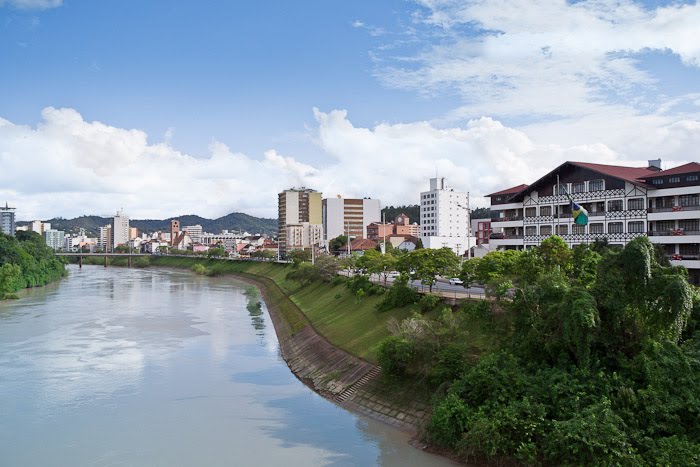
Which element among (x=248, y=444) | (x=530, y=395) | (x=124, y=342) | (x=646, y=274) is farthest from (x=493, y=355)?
(x=124, y=342)

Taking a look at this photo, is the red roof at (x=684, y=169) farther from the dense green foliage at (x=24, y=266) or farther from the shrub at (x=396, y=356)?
the dense green foliage at (x=24, y=266)

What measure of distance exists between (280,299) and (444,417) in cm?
5283

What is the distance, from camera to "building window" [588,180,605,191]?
45.0m

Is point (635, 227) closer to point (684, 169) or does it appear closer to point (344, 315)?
point (684, 169)

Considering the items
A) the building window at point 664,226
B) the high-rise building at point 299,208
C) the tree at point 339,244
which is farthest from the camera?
the high-rise building at point 299,208

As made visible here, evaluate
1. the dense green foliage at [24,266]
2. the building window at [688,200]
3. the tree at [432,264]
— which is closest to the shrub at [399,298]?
the tree at [432,264]

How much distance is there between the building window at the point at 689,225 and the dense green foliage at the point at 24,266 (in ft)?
260

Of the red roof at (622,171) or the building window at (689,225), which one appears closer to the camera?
the building window at (689,225)

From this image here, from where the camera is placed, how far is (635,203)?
140ft

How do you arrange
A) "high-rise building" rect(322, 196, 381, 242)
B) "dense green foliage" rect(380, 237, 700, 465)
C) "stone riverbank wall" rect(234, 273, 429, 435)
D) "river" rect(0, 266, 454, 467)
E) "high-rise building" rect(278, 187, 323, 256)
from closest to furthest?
1. "dense green foliage" rect(380, 237, 700, 465)
2. "river" rect(0, 266, 454, 467)
3. "stone riverbank wall" rect(234, 273, 429, 435)
4. "high-rise building" rect(322, 196, 381, 242)
5. "high-rise building" rect(278, 187, 323, 256)

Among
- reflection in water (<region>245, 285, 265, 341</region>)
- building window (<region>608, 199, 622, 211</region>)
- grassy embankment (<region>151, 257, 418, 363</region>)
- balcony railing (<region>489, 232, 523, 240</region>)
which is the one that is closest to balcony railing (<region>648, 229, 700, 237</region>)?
building window (<region>608, 199, 622, 211</region>)

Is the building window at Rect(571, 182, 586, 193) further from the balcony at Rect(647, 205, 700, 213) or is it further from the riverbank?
the riverbank

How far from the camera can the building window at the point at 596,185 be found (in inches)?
1770

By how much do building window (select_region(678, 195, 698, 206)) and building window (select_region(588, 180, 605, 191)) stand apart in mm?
6050
